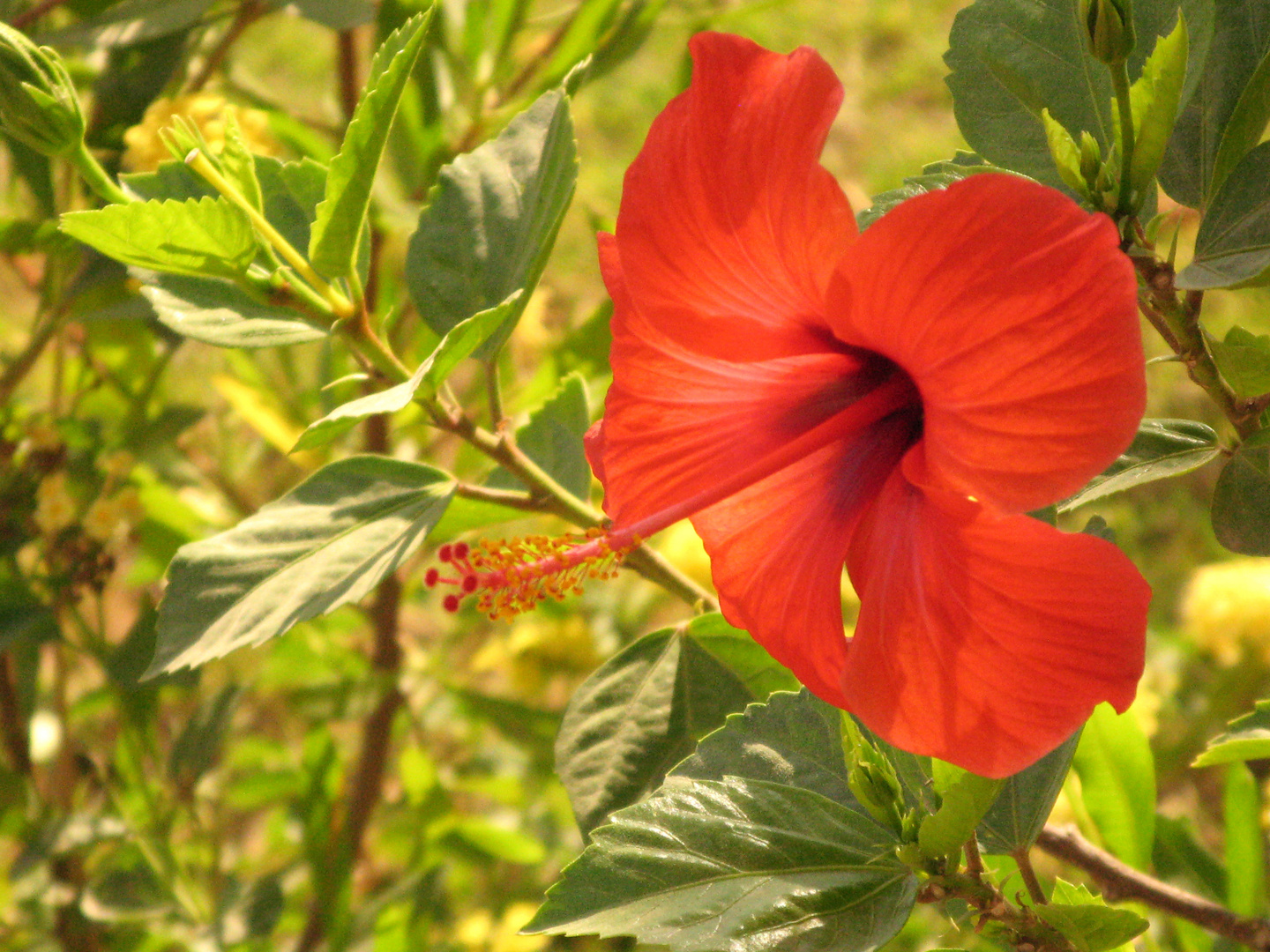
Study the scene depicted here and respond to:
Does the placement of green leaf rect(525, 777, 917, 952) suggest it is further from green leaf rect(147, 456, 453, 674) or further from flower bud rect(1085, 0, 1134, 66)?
flower bud rect(1085, 0, 1134, 66)

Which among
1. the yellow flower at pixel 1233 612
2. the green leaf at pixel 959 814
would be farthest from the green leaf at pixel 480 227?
the yellow flower at pixel 1233 612

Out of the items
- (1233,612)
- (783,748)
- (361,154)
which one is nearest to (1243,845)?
(783,748)

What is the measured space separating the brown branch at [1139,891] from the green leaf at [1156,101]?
501mm

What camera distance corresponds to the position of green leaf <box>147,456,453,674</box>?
2.54 ft

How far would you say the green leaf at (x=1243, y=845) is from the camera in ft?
3.51

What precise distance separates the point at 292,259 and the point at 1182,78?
0.57 metres

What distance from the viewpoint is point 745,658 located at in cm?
90

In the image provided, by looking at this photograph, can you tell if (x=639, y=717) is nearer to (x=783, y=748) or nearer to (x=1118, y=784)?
(x=783, y=748)

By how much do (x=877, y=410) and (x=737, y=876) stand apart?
287mm

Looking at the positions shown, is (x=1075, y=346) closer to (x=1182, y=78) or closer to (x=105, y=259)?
(x=1182, y=78)

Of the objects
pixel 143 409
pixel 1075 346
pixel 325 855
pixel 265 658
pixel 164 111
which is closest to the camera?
pixel 1075 346

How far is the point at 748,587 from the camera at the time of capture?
0.73m

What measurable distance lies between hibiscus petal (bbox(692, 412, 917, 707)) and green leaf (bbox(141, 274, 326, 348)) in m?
0.33

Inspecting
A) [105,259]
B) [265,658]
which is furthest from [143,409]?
[265,658]
